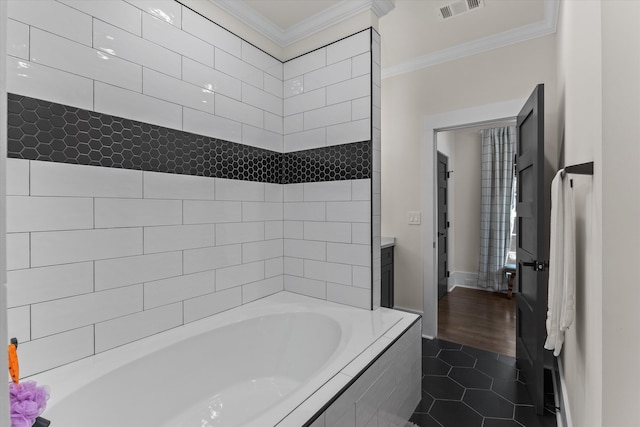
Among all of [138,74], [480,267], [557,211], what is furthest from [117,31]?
[480,267]

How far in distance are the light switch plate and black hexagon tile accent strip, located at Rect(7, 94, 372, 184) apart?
1197 mm

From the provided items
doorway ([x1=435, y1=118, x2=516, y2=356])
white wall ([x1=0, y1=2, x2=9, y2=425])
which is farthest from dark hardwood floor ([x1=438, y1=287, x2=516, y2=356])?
white wall ([x1=0, y1=2, x2=9, y2=425])

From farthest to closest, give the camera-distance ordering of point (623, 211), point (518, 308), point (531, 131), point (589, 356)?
point (518, 308), point (531, 131), point (589, 356), point (623, 211)

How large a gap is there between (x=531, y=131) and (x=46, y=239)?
2640mm

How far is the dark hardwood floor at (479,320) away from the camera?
2.80m

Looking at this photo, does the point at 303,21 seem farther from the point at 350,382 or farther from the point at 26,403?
the point at 26,403

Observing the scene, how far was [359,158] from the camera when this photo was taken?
2.05m

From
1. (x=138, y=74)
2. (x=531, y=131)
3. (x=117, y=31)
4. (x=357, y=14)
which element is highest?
(x=357, y=14)

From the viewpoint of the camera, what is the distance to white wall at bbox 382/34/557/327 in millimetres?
2475

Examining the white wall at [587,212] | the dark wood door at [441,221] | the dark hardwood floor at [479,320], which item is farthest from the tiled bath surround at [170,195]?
the dark wood door at [441,221]

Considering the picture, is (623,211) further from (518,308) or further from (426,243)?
(426,243)

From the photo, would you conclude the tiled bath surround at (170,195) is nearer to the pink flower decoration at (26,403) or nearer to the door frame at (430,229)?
the pink flower decoration at (26,403)

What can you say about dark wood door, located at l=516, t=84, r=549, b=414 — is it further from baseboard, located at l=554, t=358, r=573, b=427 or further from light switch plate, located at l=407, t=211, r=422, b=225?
light switch plate, located at l=407, t=211, r=422, b=225

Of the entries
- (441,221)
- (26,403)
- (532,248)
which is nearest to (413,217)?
(441,221)
